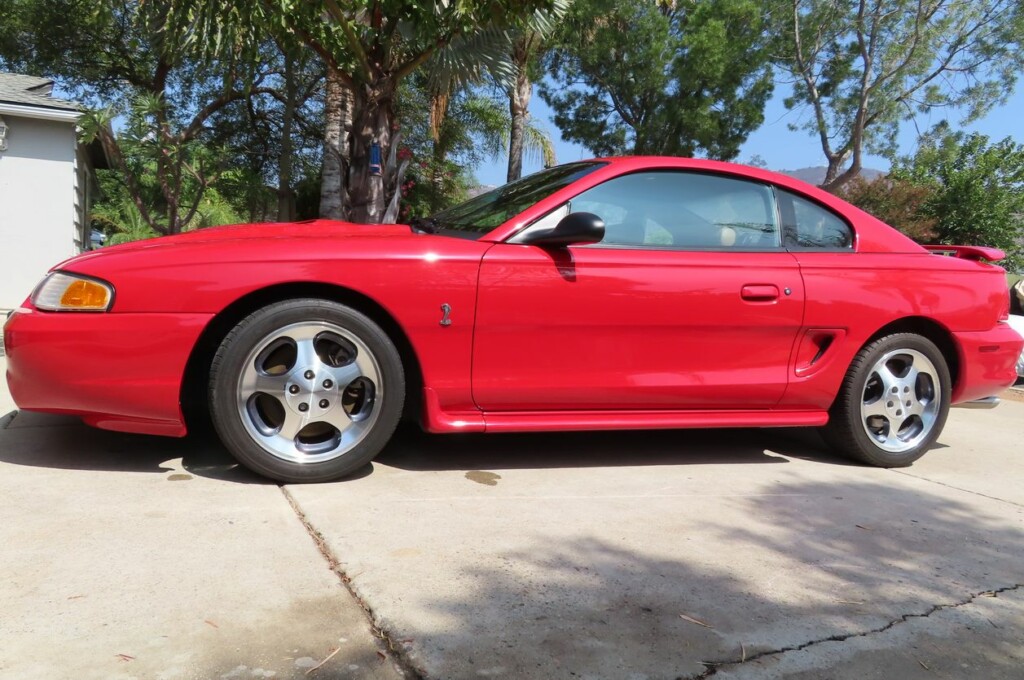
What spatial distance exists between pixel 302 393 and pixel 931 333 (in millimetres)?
3100

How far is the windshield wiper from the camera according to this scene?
12.0ft

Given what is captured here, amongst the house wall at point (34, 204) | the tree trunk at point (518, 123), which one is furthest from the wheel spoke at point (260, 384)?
the tree trunk at point (518, 123)

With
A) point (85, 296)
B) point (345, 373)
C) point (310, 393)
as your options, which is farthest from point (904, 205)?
→ point (85, 296)

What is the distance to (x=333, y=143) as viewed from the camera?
11.4 metres

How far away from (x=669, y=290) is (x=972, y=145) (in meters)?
25.2

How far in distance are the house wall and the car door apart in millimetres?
8995

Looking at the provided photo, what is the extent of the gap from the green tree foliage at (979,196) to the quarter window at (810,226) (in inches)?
791

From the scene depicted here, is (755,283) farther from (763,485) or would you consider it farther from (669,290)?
A: (763,485)

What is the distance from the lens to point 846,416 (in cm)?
376

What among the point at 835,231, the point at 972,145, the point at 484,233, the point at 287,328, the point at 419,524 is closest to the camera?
the point at 419,524

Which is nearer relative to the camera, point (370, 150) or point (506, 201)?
point (506, 201)

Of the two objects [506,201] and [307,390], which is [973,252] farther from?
[307,390]

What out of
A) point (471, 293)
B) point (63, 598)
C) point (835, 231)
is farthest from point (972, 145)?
point (63, 598)

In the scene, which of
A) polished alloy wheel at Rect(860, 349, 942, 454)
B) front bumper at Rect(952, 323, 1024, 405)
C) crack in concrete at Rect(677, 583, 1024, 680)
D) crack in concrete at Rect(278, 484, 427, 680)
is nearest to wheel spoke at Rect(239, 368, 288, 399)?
crack in concrete at Rect(278, 484, 427, 680)
